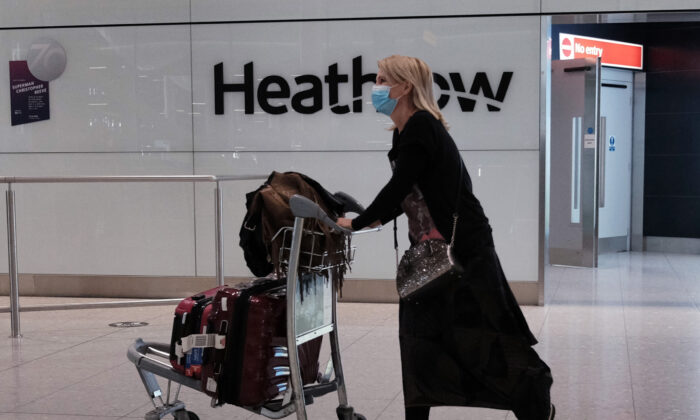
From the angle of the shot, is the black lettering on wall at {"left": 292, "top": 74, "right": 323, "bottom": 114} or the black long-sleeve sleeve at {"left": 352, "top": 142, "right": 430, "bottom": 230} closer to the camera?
the black long-sleeve sleeve at {"left": 352, "top": 142, "right": 430, "bottom": 230}

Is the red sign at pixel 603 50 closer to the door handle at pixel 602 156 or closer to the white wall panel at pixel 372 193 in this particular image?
the door handle at pixel 602 156

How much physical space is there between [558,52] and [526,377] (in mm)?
8141

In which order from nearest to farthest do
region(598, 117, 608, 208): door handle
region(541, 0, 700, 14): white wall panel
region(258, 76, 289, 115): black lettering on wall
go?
1. region(541, 0, 700, 14): white wall panel
2. region(258, 76, 289, 115): black lettering on wall
3. region(598, 117, 608, 208): door handle

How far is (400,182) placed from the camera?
3.02m

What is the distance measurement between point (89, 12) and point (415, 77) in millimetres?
5100

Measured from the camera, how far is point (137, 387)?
457 cm

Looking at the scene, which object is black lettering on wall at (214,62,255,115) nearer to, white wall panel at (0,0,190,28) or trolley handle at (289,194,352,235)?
white wall panel at (0,0,190,28)

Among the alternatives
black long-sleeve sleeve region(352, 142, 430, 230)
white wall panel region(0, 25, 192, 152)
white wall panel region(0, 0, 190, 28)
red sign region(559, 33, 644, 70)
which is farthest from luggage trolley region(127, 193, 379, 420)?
red sign region(559, 33, 644, 70)

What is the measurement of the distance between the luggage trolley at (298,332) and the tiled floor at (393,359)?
483 mm

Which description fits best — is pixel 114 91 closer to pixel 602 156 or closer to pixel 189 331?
pixel 189 331

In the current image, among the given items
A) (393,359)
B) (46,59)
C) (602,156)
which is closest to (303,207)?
(393,359)

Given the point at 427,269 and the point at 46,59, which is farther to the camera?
the point at 46,59

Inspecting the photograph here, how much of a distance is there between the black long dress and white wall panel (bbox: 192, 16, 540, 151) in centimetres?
399

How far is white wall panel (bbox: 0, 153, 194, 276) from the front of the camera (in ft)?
24.5
